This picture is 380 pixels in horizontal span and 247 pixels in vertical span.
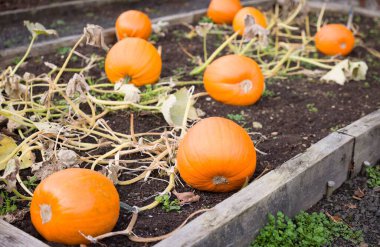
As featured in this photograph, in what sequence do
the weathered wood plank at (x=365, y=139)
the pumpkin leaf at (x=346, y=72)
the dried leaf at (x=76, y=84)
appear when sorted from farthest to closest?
the pumpkin leaf at (x=346, y=72)
the weathered wood plank at (x=365, y=139)
the dried leaf at (x=76, y=84)

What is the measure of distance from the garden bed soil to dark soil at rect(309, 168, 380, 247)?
1.09 ft

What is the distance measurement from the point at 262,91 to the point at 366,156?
891 mm

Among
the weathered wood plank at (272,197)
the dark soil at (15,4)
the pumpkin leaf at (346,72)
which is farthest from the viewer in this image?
the dark soil at (15,4)

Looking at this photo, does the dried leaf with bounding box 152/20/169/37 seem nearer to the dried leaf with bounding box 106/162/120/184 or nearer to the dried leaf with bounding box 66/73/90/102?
the dried leaf with bounding box 66/73/90/102

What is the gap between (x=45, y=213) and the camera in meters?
2.26

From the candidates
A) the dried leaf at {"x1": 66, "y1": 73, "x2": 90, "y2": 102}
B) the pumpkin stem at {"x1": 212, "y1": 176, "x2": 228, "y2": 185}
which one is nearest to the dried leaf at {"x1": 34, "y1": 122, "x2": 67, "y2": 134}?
the dried leaf at {"x1": 66, "y1": 73, "x2": 90, "y2": 102}

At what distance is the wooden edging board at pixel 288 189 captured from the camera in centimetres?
222

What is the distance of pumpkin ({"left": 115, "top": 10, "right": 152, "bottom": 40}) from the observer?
4.76 m

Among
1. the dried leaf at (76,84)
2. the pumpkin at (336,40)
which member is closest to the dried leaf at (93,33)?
the dried leaf at (76,84)

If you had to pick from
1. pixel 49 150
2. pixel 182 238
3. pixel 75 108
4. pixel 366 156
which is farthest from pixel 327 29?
pixel 182 238

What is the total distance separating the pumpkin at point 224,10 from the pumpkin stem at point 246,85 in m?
2.22

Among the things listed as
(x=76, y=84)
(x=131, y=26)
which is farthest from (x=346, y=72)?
(x=76, y=84)

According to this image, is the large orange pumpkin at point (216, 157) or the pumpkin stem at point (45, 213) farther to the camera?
the large orange pumpkin at point (216, 157)

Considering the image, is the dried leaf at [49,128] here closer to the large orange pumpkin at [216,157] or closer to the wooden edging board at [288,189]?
the large orange pumpkin at [216,157]
